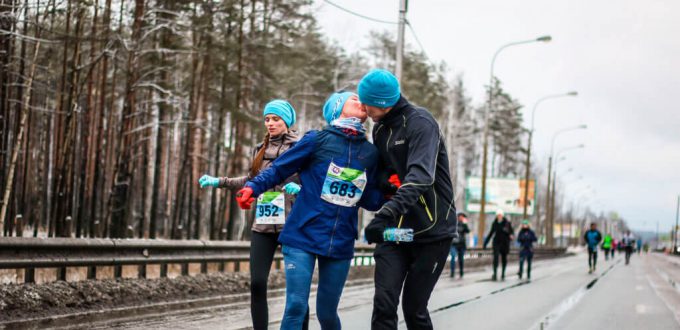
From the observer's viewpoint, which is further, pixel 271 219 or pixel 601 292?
pixel 601 292

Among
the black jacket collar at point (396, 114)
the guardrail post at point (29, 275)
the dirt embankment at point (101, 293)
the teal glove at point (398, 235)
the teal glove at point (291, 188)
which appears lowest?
the dirt embankment at point (101, 293)

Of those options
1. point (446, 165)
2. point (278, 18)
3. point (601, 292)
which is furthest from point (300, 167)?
point (278, 18)

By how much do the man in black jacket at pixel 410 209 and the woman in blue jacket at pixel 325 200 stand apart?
0.57ft

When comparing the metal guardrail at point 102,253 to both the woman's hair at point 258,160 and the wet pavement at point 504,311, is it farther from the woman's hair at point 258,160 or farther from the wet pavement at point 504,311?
the woman's hair at point 258,160

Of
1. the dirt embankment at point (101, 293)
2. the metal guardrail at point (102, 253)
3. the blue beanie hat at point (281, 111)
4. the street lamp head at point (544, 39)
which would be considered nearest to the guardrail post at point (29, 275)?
the metal guardrail at point (102, 253)

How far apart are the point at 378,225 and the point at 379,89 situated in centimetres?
79

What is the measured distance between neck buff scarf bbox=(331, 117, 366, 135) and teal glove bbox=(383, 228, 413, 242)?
2.14ft

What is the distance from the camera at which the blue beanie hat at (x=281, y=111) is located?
7.13 meters

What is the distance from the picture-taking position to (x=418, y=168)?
518 centimetres

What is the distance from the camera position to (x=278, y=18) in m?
37.2

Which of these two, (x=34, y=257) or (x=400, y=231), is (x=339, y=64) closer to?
(x=34, y=257)

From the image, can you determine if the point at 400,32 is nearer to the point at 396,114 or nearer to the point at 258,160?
the point at 258,160

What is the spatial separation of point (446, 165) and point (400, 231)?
55cm

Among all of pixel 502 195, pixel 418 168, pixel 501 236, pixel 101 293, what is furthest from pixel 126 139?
pixel 502 195
